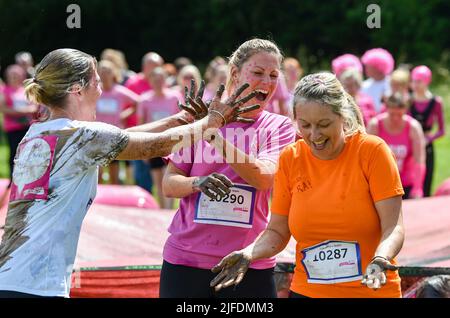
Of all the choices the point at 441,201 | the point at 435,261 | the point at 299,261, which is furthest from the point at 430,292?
the point at 441,201

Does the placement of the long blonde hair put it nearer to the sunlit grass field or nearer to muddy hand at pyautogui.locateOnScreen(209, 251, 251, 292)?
muddy hand at pyautogui.locateOnScreen(209, 251, 251, 292)

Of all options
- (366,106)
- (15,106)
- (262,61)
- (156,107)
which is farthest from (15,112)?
(262,61)

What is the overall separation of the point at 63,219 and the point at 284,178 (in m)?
0.93

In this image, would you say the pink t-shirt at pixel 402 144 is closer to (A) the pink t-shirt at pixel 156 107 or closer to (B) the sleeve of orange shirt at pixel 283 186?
(A) the pink t-shirt at pixel 156 107

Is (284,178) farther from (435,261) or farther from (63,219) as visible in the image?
(435,261)

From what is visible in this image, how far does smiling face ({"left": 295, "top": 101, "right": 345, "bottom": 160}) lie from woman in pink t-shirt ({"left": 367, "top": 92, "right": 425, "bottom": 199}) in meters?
4.68

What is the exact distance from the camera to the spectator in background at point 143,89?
11.4 metres

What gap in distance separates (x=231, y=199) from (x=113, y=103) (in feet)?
25.3

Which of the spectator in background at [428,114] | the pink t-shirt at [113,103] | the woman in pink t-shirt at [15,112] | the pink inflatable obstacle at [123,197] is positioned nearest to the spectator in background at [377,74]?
the spectator in background at [428,114]

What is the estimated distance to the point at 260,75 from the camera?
14.1ft

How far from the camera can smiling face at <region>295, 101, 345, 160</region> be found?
12.3 ft

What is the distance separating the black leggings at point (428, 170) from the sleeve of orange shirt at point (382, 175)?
6.47m

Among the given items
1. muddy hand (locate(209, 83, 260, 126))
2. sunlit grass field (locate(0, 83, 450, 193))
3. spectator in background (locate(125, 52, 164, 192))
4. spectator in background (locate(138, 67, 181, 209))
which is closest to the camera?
muddy hand (locate(209, 83, 260, 126))

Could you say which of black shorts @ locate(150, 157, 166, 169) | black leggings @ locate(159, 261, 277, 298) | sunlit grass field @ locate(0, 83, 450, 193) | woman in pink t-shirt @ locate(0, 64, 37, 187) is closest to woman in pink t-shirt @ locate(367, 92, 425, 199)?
black shorts @ locate(150, 157, 166, 169)
